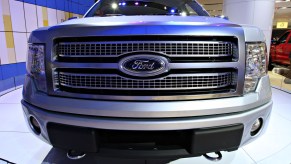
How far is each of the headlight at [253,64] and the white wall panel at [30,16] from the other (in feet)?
15.7

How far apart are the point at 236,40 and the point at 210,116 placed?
0.41 metres

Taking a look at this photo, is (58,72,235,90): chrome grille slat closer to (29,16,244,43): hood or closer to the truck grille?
the truck grille

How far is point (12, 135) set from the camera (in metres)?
1.90

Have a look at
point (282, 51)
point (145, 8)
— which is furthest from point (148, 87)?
point (282, 51)

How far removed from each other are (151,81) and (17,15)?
4.39 meters

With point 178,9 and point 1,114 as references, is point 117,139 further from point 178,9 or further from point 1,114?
point 1,114

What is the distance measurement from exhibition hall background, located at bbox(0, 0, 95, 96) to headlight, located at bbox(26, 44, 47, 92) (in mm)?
2877

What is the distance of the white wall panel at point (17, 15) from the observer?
4.23 m

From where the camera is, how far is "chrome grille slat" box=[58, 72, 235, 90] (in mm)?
1090

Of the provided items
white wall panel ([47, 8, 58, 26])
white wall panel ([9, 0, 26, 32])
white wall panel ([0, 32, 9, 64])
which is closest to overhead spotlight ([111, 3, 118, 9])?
white wall panel ([0, 32, 9, 64])

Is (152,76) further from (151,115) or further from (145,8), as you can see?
(145,8)

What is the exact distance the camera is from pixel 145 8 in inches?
85.6

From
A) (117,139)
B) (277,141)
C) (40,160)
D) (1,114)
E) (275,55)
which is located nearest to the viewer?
(117,139)

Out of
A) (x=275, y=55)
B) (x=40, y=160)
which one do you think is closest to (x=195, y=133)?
(x=40, y=160)
